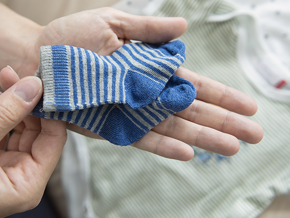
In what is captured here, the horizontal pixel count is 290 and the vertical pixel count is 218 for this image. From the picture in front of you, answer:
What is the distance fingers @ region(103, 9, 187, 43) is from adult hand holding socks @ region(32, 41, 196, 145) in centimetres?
5

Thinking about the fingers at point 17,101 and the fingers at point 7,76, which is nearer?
the fingers at point 17,101

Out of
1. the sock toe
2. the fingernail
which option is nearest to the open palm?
the sock toe

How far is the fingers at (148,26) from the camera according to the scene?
846 mm

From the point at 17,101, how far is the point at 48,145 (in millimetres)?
195

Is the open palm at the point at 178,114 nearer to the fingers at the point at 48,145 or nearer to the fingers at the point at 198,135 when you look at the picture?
the fingers at the point at 198,135

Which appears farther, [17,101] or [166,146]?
[166,146]

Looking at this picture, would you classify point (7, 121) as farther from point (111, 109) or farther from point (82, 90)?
point (111, 109)

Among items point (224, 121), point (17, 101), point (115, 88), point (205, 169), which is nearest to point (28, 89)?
point (17, 101)

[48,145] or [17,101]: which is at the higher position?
[17,101]

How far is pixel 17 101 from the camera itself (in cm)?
62

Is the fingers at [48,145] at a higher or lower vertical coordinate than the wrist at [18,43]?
lower

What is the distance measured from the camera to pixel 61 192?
1272mm

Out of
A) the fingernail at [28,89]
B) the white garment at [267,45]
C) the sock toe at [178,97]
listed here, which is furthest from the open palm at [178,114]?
the white garment at [267,45]

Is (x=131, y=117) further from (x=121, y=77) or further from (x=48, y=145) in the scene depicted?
(x=48, y=145)
